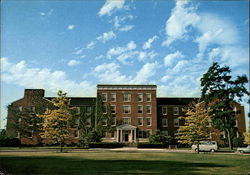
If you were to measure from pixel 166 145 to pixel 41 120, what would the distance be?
25574 millimetres

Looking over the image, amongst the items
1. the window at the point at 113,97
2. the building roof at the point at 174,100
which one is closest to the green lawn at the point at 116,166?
the window at the point at 113,97

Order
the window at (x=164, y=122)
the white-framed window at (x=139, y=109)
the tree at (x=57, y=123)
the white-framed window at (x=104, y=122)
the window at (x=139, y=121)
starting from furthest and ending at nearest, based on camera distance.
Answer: the window at (x=164, y=122) → the white-framed window at (x=139, y=109) → the window at (x=139, y=121) → the white-framed window at (x=104, y=122) → the tree at (x=57, y=123)

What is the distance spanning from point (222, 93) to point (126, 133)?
20.9 metres

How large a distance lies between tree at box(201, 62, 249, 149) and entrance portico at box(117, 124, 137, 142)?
16.4m

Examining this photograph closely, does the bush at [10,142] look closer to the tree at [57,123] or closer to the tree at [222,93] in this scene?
the tree at [57,123]

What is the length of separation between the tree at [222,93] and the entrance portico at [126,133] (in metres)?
16.4

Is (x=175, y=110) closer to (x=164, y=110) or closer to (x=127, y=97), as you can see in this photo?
(x=164, y=110)

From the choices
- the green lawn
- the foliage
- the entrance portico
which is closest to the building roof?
the entrance portico

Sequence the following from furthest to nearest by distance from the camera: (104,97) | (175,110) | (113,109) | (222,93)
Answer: (175,110) → (104,97) → (113,109) → (222,93)

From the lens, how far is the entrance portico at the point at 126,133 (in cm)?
5031

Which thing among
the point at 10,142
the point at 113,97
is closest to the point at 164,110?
the point at 113,97

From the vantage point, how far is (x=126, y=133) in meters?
51.0

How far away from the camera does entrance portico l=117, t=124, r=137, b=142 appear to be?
165 ft

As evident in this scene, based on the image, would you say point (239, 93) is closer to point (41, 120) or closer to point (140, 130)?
point (140, 130)
